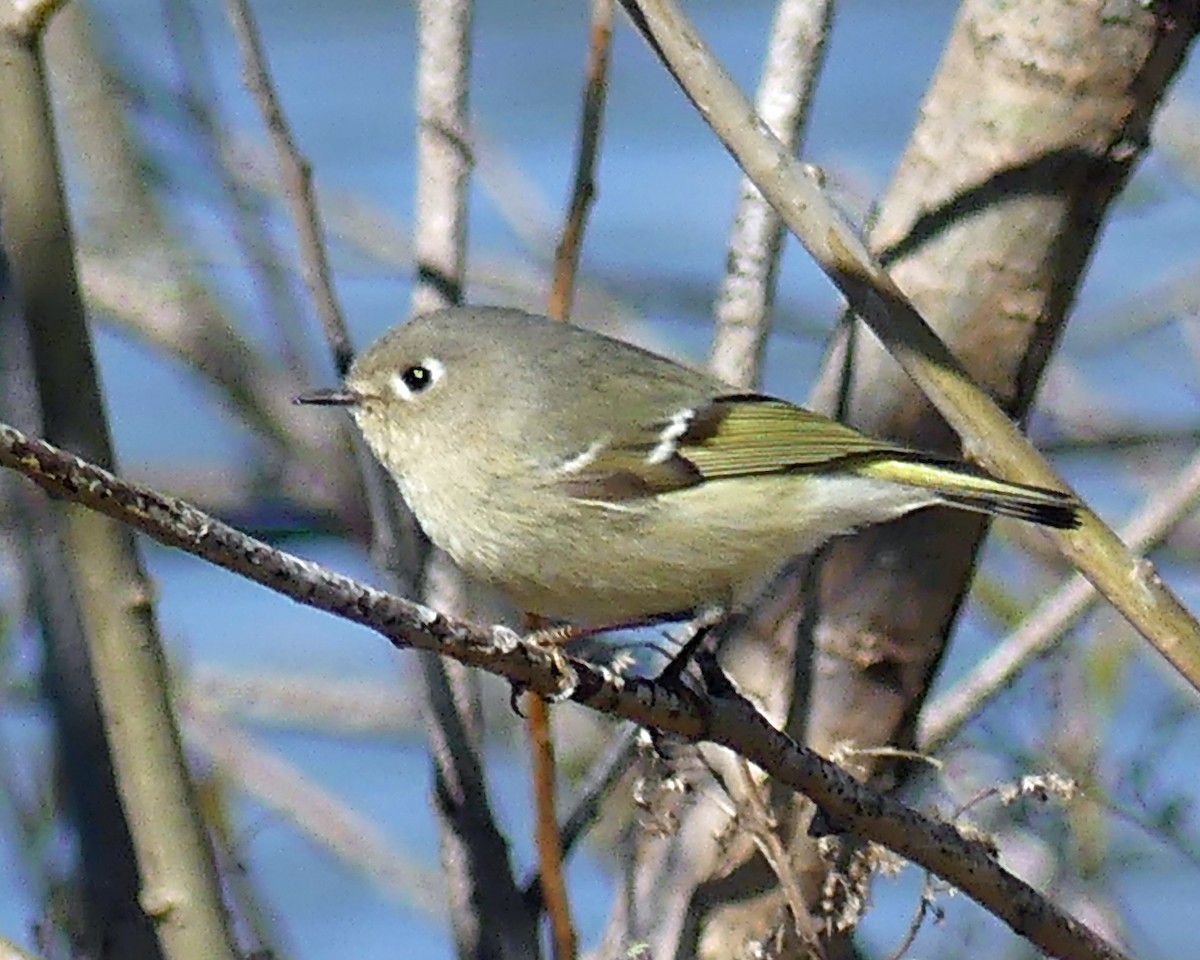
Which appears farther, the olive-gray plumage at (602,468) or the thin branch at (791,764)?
the olive-gray plumage at (602,468)

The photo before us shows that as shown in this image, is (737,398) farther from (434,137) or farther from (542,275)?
(542,275)

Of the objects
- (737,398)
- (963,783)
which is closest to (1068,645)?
(963,783)

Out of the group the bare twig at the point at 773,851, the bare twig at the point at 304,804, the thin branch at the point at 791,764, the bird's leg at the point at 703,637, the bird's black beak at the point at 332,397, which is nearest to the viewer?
the thin branch at the point at 791,764

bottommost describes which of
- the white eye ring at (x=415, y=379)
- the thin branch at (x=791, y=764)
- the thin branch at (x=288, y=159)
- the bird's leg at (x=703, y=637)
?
the thin branch at (x=791, y=764)

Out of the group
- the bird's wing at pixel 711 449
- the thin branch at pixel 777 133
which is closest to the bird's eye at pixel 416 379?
the bird's wing at pixel 711 449

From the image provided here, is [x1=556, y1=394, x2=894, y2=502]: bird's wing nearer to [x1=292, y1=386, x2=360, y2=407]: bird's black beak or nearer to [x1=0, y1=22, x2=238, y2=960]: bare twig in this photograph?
[x1=292, y1=386, x2=360, y2=407]: bird's black beak

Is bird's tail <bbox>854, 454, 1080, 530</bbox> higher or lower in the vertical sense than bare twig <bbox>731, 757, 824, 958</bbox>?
higher

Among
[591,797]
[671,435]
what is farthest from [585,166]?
[591,797]

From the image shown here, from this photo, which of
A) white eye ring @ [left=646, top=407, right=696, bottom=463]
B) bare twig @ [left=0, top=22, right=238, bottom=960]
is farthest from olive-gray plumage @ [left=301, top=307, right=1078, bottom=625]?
bare twig @ [left=0, top=22, right=238, bottom=960]

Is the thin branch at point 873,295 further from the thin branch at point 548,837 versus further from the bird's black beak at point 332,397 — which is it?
the bird's black beak at point 332,397
